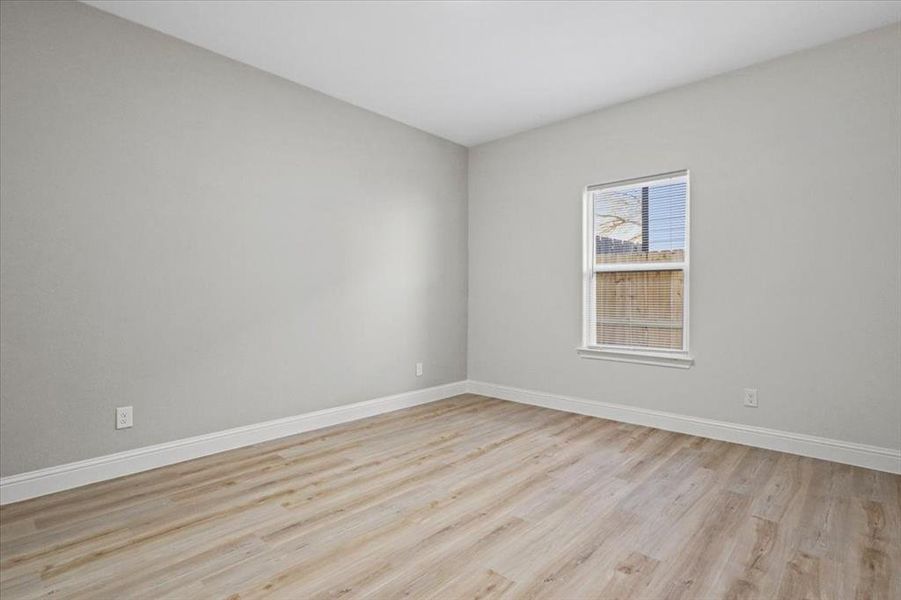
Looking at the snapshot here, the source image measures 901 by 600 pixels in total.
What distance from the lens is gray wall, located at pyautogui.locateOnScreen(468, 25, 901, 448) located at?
2867 millimetres

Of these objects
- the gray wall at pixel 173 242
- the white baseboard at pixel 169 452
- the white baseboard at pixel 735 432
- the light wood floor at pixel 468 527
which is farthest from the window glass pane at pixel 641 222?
the white baseboard at pixel 169 452

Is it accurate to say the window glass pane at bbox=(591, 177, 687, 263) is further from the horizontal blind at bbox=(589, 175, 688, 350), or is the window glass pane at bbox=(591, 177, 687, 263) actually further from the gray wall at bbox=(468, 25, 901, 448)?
the gray wall at bbox=(468, 25, 901, 448)

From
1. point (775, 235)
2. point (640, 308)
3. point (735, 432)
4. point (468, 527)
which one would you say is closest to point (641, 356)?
point (640, 308)

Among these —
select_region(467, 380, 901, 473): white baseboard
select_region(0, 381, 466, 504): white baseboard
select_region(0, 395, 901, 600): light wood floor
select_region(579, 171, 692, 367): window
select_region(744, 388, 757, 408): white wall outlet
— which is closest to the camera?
select_region(0, 395, 901, 600): light wood floor

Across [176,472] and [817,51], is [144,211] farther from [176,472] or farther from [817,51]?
[817,51]

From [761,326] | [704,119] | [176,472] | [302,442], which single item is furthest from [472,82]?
[176,472]

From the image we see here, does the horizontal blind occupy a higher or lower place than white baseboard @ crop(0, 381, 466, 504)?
higher

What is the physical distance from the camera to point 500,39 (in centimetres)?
303

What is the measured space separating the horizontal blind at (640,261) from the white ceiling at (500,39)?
0.87 m

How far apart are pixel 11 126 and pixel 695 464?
446 cm

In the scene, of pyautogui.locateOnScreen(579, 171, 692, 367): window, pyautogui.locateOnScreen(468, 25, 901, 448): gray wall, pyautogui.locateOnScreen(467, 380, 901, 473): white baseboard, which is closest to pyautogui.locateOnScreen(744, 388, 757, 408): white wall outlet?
pyautogui.locateOnScreen(468, 25, 901, 448): gray wall

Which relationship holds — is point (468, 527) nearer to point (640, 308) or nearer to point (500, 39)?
point (640, 308)

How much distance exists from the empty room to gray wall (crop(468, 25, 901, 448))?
20 mm

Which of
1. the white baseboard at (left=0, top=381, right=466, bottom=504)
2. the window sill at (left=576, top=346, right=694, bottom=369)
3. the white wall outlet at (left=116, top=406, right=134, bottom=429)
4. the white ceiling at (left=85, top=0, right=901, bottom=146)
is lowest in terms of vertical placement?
the white baseboard at (left=0, top=381, right=466, bottom=504)
